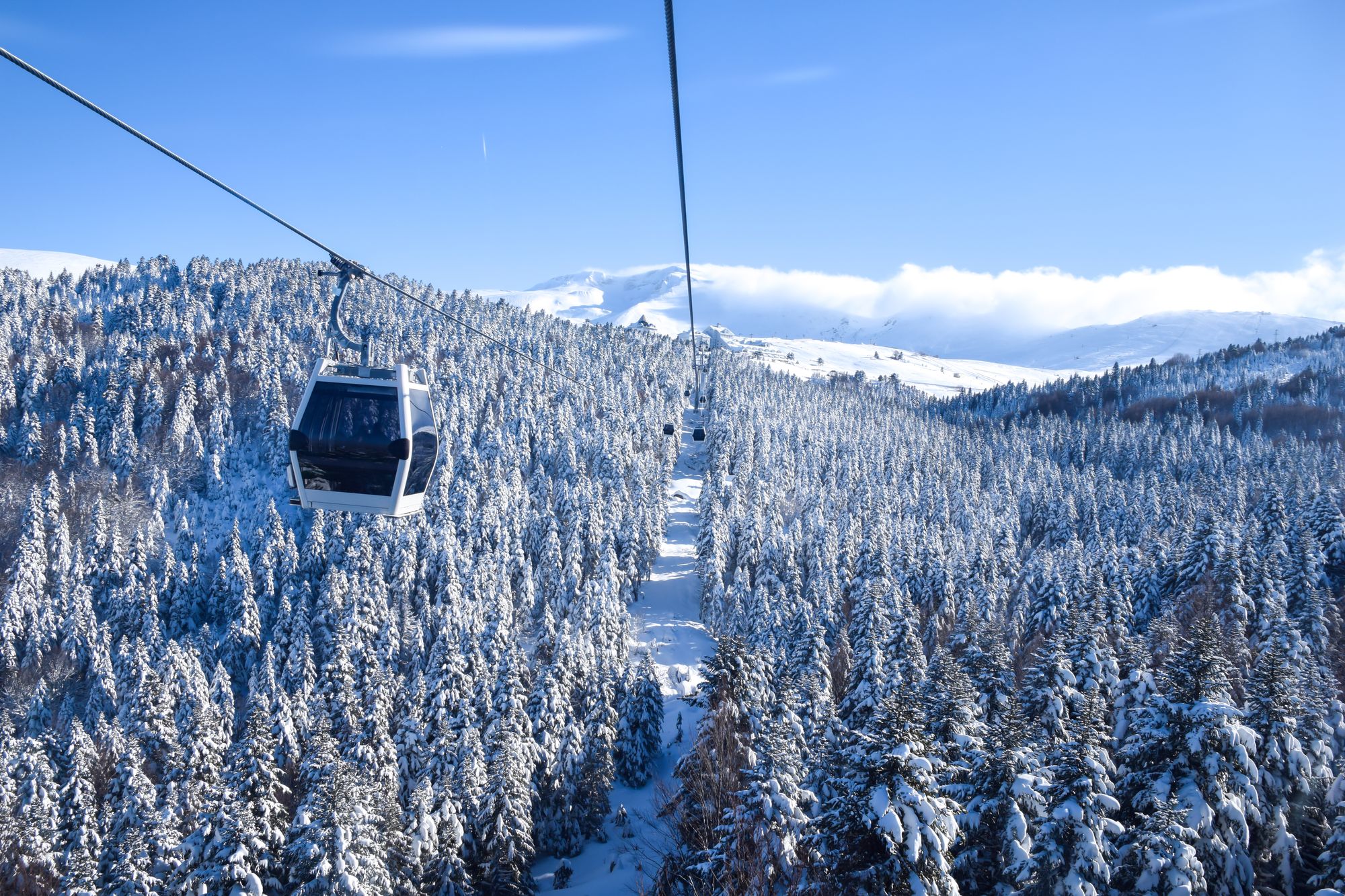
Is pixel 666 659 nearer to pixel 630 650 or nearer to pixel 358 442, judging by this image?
pixel 630 650

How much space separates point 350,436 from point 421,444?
3.70 feet

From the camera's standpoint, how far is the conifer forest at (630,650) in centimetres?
1609

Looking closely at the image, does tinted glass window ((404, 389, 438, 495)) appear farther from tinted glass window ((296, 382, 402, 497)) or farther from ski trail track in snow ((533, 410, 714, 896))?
ski trail track in snow ((533, 410, 714, 896))

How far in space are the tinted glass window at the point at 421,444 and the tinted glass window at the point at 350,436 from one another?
0.41 metres

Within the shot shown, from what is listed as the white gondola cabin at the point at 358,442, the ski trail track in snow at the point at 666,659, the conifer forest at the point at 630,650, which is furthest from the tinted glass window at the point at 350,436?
the ski trail track in snow at the point at 666,659

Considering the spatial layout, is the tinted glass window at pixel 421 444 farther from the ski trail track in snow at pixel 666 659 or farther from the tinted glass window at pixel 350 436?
the ski trail track in snow at pixel 666 659

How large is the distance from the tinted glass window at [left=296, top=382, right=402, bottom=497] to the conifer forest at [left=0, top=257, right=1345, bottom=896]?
254 cm

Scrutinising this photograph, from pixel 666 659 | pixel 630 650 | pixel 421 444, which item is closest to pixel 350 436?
pixel 421 444

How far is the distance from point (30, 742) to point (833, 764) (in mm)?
41549

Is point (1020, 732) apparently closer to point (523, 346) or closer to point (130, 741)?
point (130, 741)

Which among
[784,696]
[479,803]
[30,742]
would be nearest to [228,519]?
[30,742]

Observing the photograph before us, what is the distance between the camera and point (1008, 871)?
1459 centimetres

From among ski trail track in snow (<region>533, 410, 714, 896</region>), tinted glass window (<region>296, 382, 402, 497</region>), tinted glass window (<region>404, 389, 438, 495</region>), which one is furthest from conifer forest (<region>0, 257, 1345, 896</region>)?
tinted glass window (<region>404, 389, 438, 495</region>)

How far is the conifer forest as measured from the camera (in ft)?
52.8
